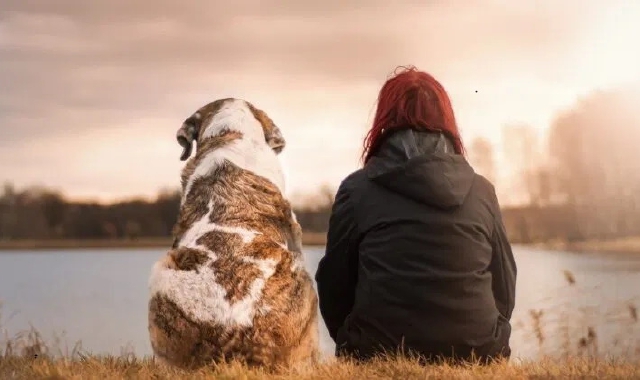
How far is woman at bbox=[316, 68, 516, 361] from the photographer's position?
655 centimetres

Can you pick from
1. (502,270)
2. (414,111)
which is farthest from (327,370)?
(414,111)

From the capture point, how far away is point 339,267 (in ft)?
23.0

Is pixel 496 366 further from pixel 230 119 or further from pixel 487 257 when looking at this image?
pixel 230 119

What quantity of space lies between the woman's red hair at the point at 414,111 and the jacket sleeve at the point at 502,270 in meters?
0.69

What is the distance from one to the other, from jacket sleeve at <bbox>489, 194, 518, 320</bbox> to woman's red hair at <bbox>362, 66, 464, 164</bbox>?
69cm

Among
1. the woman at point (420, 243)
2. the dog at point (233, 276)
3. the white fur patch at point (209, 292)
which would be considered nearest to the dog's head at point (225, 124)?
the dog at point (233, 276)

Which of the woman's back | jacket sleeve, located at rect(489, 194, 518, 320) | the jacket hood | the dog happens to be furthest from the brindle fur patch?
jacket sleeve, located at rect(489, 194, 518, 320)

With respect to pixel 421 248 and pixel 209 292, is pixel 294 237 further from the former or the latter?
pixel 421 248

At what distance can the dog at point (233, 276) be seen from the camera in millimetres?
6566

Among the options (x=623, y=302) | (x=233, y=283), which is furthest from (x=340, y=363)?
(x=623, y=302)

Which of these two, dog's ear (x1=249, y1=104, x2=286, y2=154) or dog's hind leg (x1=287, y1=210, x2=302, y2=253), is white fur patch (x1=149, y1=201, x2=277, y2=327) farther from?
dog's ear (x1=249, y1=104, x2=286, y2=154)

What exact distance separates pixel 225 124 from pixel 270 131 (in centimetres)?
49

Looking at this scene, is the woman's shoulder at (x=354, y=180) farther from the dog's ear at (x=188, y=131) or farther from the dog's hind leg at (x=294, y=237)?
the dog's ear at (x=188, y=131)

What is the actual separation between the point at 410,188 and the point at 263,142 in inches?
79.3
